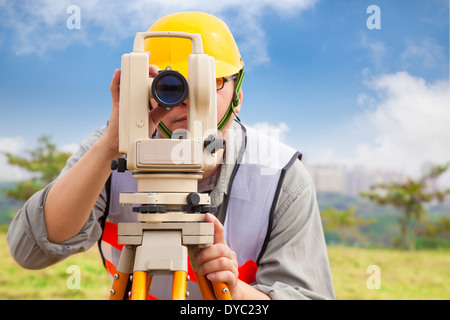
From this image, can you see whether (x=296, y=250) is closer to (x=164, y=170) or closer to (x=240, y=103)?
(x=240, y=103)

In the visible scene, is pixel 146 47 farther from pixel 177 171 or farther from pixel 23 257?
pixel 23 257

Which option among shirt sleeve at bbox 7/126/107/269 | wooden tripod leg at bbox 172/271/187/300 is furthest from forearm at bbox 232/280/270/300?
shirt sleeve at bbox 7/126/107/269

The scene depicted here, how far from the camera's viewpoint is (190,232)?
4.25 feet

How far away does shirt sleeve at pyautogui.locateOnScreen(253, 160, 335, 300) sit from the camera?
71.1 inches

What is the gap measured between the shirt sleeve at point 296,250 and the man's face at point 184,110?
428 millimetres

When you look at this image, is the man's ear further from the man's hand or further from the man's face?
the man's hand

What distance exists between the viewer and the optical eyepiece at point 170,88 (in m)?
1.30

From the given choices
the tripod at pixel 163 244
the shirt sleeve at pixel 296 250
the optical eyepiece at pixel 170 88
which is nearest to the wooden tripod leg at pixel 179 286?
the tripod at pixel 163 244

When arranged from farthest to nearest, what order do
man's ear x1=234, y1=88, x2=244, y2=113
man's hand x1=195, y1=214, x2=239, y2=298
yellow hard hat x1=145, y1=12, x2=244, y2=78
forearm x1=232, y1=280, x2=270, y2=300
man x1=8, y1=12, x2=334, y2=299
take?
man's ear x1=234, y1=88, x2=244, y2=113 → yellow hard hat x1=145, y1=12, x2=244, y2=78 → man x1=8, y1=12, x2=334, y2=299 → forearm x1=232, y1=280, x2=270, y2=300 → man's hand x1=195, y1=214, x2=239, y2=298

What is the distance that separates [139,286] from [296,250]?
794mm

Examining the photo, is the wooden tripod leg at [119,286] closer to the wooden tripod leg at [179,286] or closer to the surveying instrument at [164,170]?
the surveying instrument at [164,170]

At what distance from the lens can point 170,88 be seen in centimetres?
132

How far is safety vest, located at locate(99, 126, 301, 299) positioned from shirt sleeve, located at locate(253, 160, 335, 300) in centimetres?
4

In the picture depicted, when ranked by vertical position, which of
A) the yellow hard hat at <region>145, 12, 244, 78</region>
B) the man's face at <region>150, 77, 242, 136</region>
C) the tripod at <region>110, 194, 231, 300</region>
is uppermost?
the yellow hard hat at <region>145, 12, 244, 78</region>
